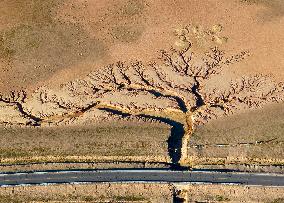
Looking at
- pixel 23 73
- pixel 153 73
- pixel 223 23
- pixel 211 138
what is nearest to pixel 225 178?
pixel 211 138

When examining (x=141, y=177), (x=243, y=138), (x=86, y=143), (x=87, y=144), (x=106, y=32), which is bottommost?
(x=141, y=177)

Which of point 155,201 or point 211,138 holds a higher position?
point 211,138

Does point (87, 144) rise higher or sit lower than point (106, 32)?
lower

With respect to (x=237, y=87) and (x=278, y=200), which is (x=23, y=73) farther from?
(x=278, y=200)

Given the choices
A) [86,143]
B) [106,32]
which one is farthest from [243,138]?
[106,32]

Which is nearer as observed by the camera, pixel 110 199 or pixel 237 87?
pixel 110 199

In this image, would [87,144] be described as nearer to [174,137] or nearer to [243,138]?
[174,137]

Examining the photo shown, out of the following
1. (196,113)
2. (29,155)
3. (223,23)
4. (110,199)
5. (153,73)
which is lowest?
(110,199)
